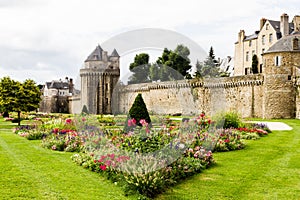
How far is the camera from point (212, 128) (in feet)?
52.2

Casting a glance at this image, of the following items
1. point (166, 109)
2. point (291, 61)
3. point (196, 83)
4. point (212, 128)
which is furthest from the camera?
point (166, 109)

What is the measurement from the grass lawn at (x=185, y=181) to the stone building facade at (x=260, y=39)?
123ft

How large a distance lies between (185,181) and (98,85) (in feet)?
133

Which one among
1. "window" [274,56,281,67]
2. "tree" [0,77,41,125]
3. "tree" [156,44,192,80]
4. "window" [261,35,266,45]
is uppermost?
"window" [261,35,266,45]

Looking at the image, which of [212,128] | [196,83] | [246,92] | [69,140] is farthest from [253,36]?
[69,140]

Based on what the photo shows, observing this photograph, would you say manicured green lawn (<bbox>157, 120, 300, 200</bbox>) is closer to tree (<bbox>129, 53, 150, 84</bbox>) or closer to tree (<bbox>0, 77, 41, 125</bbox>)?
tree (<bbox>129, 53, 150, 84</bbox>)

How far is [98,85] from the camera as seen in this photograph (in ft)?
160

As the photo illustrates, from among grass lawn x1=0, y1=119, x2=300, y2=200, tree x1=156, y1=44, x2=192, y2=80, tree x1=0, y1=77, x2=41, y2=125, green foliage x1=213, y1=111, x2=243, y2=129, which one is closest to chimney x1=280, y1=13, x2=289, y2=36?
tree x1=156, y1=44, x2=192, y2=80

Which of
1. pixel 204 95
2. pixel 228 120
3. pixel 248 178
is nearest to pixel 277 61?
pixel 204 95

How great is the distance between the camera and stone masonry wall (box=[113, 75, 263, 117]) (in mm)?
33250

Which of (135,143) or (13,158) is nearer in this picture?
(135,143)

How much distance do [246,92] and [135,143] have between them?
26.0 metres

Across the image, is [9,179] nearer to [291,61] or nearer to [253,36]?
[291,61]

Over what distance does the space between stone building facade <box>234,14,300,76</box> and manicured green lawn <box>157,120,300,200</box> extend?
36819 millimetres
